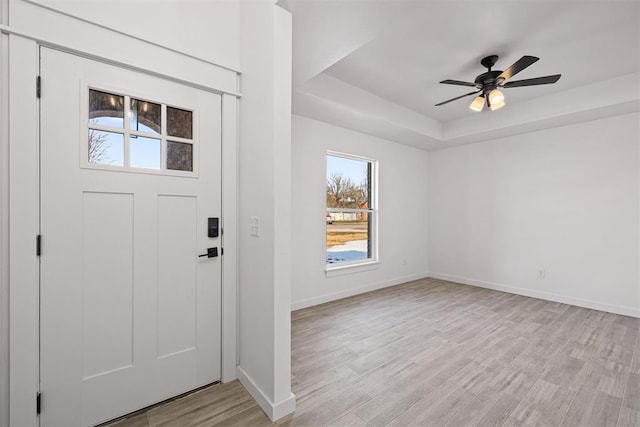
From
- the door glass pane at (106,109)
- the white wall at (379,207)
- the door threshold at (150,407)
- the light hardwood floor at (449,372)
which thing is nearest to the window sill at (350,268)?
the white wall at (379,207)

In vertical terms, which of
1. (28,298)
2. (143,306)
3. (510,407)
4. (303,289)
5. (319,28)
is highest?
(319,28)

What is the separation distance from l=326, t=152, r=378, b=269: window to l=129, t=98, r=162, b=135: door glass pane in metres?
2.67

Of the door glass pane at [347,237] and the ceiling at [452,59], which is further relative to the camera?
the door glass pane at [347,237]

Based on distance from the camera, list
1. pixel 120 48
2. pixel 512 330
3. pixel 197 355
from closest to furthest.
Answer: pixel 120 48 → pixel 197 355 → pixel 512 330

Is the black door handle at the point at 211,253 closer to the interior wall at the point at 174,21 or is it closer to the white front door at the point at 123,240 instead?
the white front door at the point at 123,240

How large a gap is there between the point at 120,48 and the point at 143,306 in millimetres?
1654

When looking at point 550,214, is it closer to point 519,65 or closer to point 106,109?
point 519,65

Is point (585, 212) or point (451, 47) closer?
point (451, 47)

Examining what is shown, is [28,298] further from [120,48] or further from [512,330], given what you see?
[512,330]

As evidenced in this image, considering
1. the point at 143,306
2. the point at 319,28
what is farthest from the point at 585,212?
the point at 143,306

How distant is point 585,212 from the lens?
3.88 m

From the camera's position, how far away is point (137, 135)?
70.6 inches

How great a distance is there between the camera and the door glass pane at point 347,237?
14.1 ft

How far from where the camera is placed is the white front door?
5.10 ft
